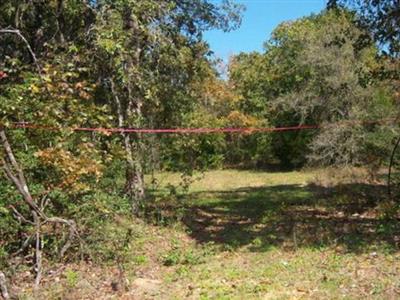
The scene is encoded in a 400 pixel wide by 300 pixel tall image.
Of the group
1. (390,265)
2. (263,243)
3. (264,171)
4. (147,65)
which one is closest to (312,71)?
(264,171)

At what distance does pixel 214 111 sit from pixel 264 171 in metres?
6.09

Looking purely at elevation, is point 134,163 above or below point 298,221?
above

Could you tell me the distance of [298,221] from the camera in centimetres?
974

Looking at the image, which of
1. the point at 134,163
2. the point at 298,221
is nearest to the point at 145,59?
the point at 134,163

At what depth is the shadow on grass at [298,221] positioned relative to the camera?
818cm

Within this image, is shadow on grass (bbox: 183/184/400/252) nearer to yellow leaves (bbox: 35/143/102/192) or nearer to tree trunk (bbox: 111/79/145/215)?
tree trunk (bbox: 111/79/145/215)

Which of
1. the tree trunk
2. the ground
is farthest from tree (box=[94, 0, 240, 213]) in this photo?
the ground

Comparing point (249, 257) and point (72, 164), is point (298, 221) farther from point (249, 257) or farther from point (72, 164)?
point (72, 164)

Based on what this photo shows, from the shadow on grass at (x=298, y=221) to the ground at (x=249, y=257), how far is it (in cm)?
2

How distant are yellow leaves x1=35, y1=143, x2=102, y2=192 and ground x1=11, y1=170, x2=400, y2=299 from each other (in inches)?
35.9

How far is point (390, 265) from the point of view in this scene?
21.8 feet

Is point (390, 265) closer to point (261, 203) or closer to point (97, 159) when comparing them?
point (97, 159)

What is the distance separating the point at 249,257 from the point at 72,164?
2.81 metres

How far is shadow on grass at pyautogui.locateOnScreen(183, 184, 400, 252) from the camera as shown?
8180 millimetres
